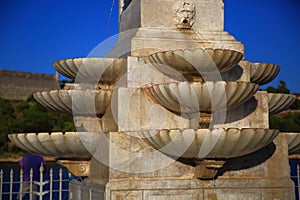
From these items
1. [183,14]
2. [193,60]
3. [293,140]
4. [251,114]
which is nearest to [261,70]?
[251,114]

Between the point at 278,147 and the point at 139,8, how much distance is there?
8.68 feet

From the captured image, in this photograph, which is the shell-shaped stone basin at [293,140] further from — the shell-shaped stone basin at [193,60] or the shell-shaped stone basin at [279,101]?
the shell-shaped stone basin at [193,60]

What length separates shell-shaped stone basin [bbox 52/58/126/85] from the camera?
226 inches

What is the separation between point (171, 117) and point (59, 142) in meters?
1.37

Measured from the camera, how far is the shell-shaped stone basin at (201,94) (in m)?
4.70

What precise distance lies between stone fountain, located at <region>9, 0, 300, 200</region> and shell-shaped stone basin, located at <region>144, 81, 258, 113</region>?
0.01 metres

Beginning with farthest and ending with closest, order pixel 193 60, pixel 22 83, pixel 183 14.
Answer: pixel 22 83 < pixel 183 14 < pixel 193 60

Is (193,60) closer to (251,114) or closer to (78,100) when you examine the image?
(251,114)

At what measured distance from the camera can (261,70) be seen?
6.09m

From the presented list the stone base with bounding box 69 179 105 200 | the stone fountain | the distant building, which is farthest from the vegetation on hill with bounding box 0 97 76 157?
the stone fountain

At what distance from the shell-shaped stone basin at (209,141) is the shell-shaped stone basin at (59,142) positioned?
2.46ft

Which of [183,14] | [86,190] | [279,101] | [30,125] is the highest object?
[30,125]

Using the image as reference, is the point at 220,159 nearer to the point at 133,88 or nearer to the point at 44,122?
the point at 133,88

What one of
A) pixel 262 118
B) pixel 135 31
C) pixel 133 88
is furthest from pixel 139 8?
pixel 262 118
